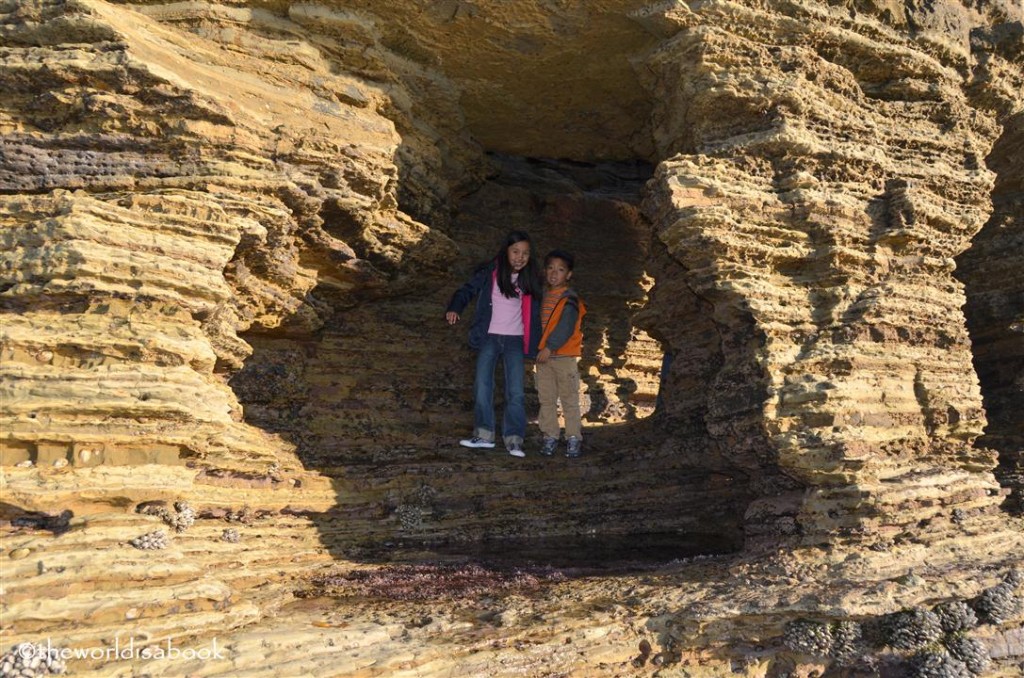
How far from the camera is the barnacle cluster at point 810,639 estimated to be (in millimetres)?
6812

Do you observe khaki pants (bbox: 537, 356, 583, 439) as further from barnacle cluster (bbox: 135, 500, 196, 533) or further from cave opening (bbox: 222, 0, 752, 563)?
barnacle cluster (bbox: 135, 500, 196, 533)

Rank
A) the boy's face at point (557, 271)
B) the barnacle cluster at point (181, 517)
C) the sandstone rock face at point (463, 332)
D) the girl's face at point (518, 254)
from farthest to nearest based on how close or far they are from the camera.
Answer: the boy's face at point (557, 271), the girl's face at point (518, 254), the barnacle cluster at point (181, 517), the sandstone rock face at point (463, 332)

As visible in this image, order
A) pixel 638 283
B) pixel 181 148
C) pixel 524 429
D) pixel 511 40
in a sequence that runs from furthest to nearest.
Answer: pixel 638 283
pixel 524 429
pixel 511 40
pixel 181 148

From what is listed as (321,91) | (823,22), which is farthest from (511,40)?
(823,22)

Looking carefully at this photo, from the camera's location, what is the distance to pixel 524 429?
412 inches

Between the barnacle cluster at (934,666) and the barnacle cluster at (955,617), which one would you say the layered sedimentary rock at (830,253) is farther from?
the barnacle cluster at (934,666)

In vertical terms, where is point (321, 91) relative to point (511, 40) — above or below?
below

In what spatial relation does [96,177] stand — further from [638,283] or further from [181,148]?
[638,283]

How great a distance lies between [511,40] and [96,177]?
211 inches

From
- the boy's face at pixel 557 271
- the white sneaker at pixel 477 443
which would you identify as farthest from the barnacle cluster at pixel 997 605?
the boy's face at pixel 557 271

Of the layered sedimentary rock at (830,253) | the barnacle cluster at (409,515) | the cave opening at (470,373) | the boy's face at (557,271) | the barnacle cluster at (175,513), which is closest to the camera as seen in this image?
the barnacle cluster at (175,513)

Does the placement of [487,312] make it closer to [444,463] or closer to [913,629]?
[444,463]

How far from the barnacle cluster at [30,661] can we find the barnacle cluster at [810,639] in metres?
6.15

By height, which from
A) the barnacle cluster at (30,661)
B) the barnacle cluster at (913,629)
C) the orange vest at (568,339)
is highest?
the orange vest at (568,339)
